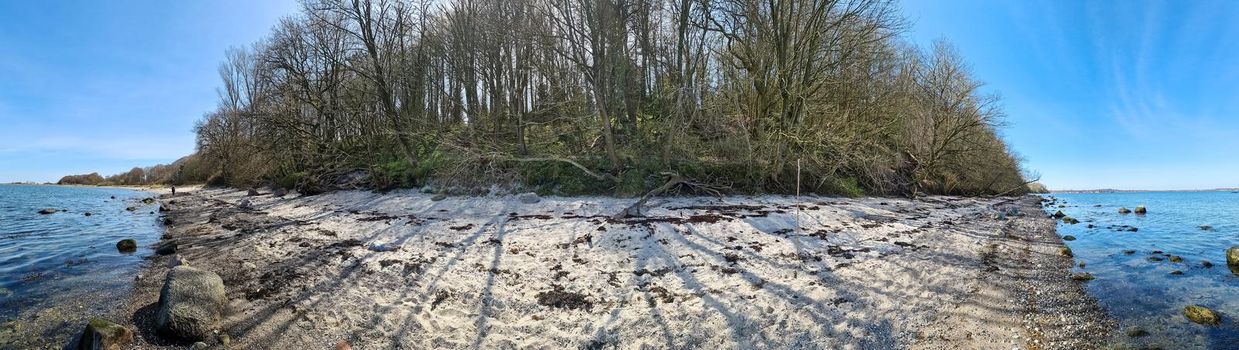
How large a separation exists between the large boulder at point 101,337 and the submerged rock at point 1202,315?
34.1ft

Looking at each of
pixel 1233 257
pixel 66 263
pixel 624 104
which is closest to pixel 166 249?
pixel 66 263

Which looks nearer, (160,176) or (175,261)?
(175,261)

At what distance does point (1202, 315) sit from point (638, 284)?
5934 mm

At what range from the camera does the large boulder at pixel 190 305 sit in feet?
14.6

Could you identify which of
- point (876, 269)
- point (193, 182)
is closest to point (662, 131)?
point (876, 269)

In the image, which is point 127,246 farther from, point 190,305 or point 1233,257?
point 1233,257

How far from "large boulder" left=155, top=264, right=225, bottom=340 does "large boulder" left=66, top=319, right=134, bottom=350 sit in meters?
0.27

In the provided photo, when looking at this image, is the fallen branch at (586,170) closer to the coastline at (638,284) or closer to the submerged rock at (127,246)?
the coastline at (638,284)

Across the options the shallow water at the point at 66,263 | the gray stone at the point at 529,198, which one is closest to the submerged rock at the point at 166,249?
the shallow water at the point at 66,263

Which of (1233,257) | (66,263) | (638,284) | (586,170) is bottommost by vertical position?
(66,263)

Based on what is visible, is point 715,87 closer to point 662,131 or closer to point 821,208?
point 662,131

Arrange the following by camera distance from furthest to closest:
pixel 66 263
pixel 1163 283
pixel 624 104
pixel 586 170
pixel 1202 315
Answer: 1. pixel 624 104
2. pixel 586 170
3. pixel 66 263
4. pixel 1163 283
5. pixel 1202 315

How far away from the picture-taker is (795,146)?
1564 cm

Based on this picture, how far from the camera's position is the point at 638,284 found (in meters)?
5.79
